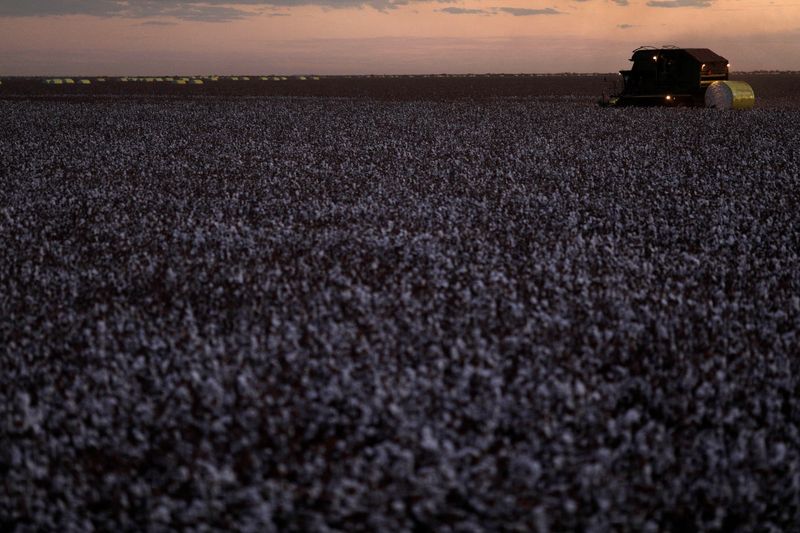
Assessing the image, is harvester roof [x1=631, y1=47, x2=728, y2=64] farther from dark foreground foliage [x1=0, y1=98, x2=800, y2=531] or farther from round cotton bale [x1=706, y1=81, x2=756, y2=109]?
dark foreground foliage [x1=0, y1=98, x2=800, y2=531]

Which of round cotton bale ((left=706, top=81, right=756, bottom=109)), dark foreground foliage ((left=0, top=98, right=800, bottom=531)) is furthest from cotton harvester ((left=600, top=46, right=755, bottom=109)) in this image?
dark foreground foliage ((left=0, top=98, right=800, bottom=531))

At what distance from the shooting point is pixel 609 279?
20.4 feet

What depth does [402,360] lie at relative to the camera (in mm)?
4488

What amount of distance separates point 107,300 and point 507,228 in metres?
4.65

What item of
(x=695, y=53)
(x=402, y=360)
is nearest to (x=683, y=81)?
(x=695, y=53)

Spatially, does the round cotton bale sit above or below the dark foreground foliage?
above

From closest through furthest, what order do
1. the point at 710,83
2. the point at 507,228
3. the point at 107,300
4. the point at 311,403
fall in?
the point at 311,403, the point at 107,300, the point at 507,228, the point at 710,83

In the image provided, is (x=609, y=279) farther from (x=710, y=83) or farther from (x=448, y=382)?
(x=710, y=83)

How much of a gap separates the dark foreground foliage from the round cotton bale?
1787 centimetres

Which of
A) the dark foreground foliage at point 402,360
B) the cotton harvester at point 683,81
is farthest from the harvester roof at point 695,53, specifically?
the dark foreground foliage at point 402,360

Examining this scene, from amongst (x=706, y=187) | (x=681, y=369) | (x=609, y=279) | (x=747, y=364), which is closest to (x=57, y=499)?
(x=681, y=369)

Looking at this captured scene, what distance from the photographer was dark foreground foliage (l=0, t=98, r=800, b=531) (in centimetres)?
322

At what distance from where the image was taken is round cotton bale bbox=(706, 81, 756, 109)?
26375mm

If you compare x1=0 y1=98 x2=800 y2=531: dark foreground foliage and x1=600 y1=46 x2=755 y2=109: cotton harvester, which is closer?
x1=0 y1=98 x2=800 y2=531: dark foreground foliage
